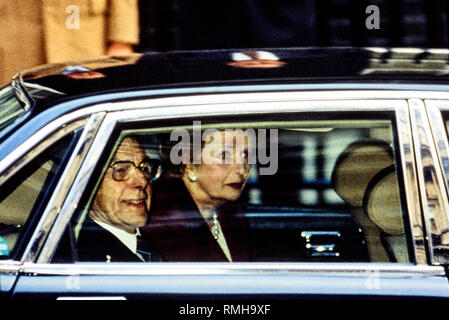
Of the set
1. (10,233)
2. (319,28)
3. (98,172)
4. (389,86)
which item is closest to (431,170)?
(389,86)

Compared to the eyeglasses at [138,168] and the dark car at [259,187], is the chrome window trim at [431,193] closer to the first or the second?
the dark car at [259,187]

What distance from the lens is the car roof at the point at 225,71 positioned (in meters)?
2.44

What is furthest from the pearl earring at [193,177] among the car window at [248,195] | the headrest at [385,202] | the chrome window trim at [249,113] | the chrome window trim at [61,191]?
the headrest at [385,202]

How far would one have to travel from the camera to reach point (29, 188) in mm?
2318

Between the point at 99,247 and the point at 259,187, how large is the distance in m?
0.49

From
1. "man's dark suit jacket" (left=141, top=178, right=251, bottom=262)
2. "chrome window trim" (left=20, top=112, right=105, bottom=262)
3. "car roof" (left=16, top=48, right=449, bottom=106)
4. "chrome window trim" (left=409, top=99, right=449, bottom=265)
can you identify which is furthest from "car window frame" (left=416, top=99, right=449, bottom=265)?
"chrome window trim" (left=20, top=112, right=105, bottom=262)

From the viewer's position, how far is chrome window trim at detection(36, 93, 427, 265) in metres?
2.29

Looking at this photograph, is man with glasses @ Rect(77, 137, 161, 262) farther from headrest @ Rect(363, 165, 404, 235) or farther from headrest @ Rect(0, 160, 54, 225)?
headrest @ Rect(363, 165, 404, 235)

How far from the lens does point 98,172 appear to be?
2.32 metres

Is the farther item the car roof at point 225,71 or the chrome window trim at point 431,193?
the car roof at point 225,71

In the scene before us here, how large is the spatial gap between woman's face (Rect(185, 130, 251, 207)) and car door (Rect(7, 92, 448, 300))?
0.12ft

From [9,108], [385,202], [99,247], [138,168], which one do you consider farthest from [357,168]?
[9,108]

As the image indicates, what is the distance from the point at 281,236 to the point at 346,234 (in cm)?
19

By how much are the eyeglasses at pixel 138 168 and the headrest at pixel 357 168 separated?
0.52 meters
